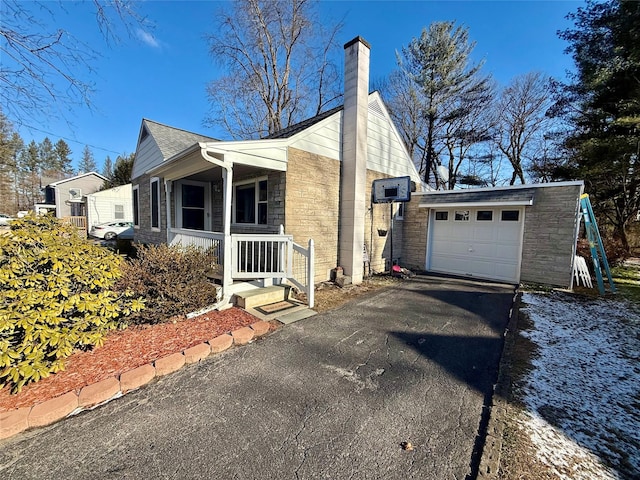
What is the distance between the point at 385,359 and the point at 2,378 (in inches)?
158

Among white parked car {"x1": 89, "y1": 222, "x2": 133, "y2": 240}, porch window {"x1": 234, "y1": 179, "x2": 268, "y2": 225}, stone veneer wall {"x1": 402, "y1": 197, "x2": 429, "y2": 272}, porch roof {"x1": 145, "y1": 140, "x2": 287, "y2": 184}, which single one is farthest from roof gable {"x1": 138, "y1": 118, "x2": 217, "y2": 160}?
white parked car {"x1": 89, "y1": 222, "x2": 133, "y2": 240}

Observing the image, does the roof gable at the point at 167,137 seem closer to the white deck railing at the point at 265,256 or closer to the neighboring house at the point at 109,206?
the white deck railing at the point at 265,256

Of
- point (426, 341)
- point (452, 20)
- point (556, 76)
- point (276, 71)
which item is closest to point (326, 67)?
point (276, 71)

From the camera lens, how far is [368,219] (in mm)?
8305

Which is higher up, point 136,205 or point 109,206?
point 109,206

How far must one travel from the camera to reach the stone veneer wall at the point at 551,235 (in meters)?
6.72

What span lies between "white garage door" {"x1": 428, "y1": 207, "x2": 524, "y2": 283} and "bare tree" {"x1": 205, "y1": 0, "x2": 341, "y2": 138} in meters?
12.5

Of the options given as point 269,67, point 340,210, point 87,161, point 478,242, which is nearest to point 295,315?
point 340,210

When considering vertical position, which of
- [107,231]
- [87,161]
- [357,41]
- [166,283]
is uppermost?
[87,161]

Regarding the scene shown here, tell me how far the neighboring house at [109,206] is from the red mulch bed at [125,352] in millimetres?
19622

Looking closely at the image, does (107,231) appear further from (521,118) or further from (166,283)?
(521,118)

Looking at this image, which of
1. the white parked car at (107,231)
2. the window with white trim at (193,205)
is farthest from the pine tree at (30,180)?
the window with white trim at (193,205)

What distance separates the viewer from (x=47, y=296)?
2.70m

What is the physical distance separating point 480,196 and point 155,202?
36.4ft
